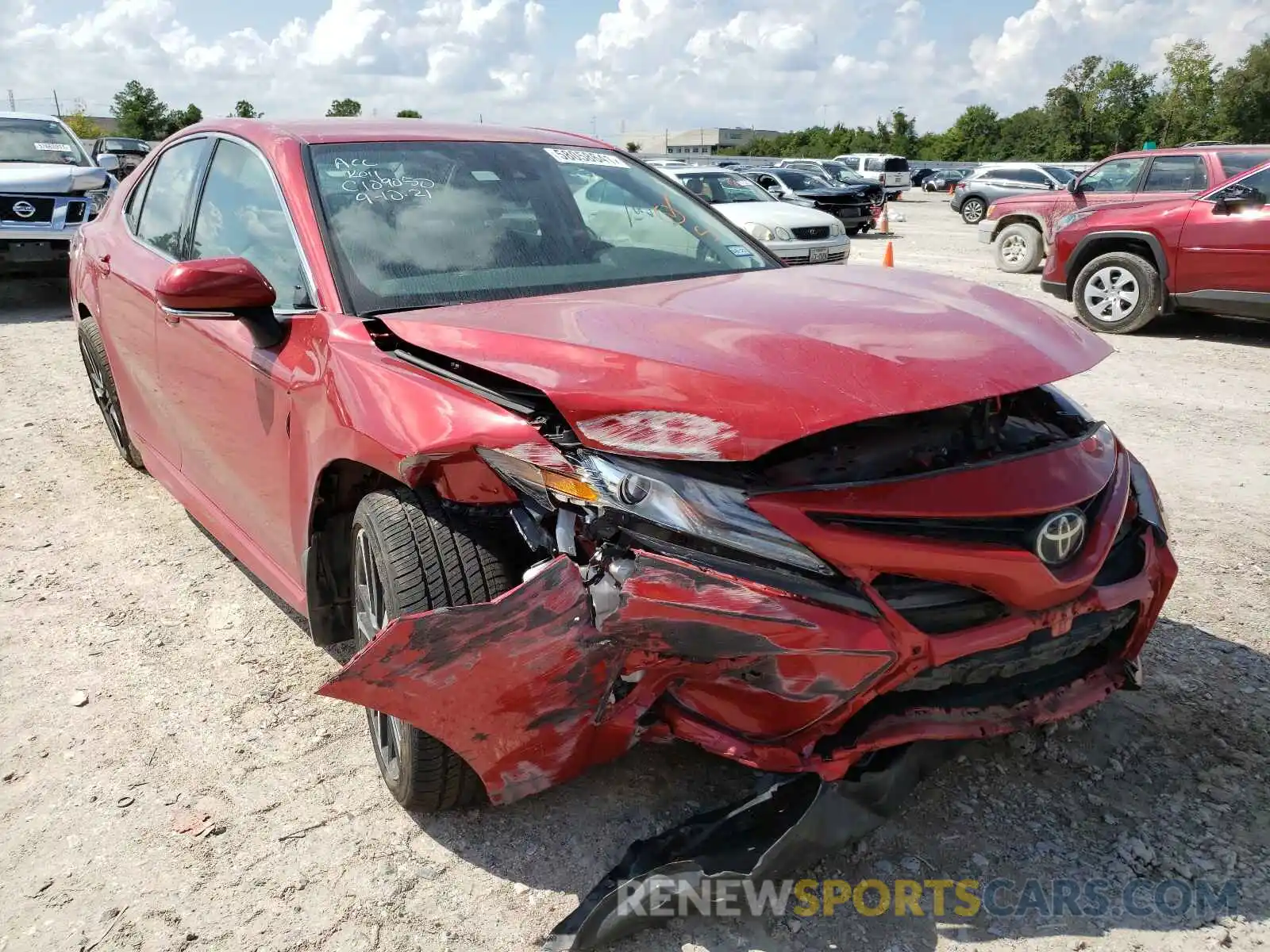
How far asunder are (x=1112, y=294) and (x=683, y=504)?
8576 millimetres

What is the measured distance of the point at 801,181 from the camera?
72.2ft

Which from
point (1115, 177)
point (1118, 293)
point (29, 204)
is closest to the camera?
point (1118, 293)

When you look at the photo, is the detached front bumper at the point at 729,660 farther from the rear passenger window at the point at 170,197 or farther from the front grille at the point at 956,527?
the rear passenger window at the point at 170,197

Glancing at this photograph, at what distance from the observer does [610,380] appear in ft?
6.44

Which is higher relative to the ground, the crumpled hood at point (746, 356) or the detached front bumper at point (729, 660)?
the crumpled hood at point (746, 356)

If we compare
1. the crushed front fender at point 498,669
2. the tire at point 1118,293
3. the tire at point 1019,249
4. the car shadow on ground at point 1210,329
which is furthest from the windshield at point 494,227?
the tire at point 1019,249

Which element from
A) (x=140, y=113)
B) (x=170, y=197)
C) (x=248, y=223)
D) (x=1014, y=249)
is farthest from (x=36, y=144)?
(x=140, y=113)

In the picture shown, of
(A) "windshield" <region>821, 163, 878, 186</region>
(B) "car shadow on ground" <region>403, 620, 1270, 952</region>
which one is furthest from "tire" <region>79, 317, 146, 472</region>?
(A) "windshield" <region>821, 163, 878, 186</region>

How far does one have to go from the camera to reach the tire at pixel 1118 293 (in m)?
8.73

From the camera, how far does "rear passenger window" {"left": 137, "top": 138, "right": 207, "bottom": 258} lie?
3625 mm

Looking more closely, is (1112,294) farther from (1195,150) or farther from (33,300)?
(33,300)

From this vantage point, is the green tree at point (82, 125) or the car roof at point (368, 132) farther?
the green tree at point (82, 125)

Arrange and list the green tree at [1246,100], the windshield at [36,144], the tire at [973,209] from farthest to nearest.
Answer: the green tree at [1246,100]
the tire at [973,209]
the windshield at [36,144]

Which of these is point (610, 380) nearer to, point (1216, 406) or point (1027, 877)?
point (1027, 877)
